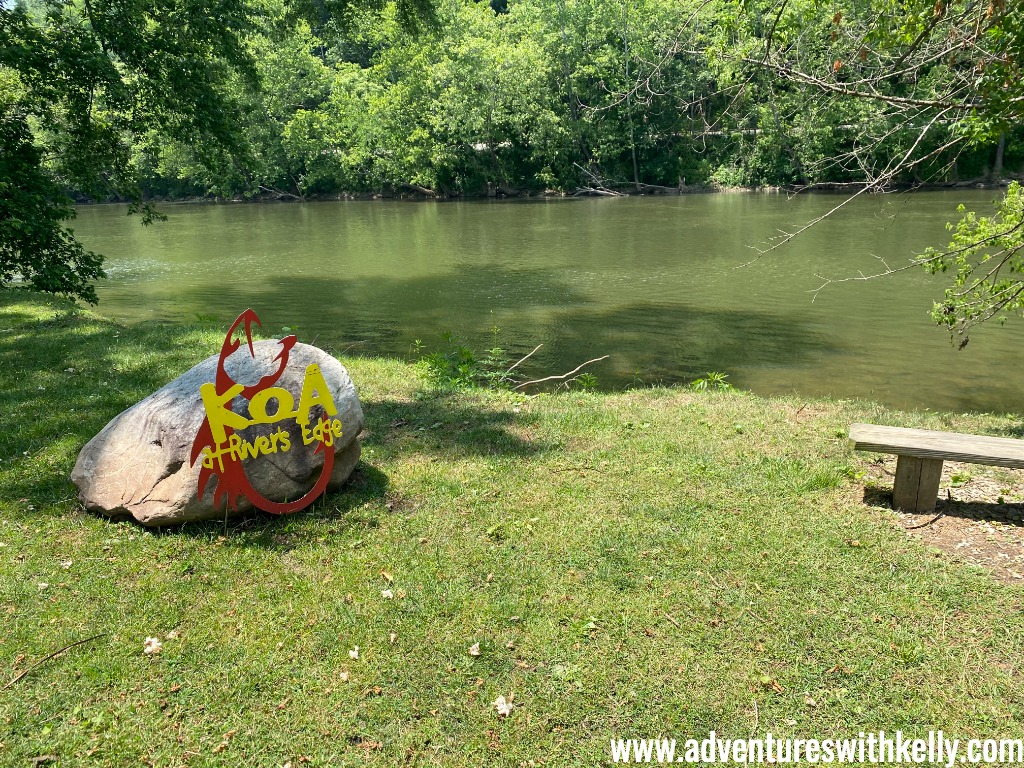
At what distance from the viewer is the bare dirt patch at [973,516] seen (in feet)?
16.4

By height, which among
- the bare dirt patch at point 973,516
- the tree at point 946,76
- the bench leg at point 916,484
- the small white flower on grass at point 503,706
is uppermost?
the tree at point 946,76

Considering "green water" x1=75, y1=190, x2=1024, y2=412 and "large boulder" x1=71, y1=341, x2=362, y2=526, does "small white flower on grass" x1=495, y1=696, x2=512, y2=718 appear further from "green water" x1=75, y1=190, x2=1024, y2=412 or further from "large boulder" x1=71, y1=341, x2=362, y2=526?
"green water" x1=75, y1=190, x2=1024, y2=412

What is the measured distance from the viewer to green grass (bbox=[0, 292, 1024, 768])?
146 inches

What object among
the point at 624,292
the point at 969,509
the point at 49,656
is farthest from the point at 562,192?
the point at 49,656

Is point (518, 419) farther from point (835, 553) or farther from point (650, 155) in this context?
point (650, 155)

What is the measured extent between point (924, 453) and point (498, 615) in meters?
3.46

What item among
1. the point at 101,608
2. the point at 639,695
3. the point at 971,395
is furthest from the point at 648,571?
the point at 971,395

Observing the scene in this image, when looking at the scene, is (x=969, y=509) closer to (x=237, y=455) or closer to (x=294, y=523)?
(x=294, y=523)

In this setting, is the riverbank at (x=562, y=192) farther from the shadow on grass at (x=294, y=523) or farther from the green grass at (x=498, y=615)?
the shadow on grass at (x=294, y=523)

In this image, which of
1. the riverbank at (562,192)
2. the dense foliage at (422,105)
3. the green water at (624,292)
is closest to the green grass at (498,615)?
the dense foliage at (422,105)

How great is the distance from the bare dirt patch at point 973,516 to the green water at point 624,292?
4.10m

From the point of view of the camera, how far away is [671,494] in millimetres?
5941

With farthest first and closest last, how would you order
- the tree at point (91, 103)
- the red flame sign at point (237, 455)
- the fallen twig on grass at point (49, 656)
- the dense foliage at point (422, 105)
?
1. the tree at point (91, 103)
2. the dense foliage at point (422, 105)
3. the red flame sign at point (237, 455)
4. the fallen twig on grass at point (49, 656)

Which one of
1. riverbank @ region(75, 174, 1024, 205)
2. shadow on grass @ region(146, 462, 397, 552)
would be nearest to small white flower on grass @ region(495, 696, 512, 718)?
shadow on grass @ region(146, 462, 397, 552)
